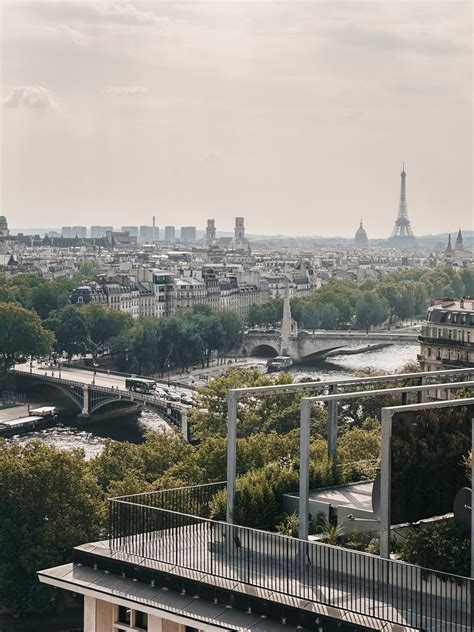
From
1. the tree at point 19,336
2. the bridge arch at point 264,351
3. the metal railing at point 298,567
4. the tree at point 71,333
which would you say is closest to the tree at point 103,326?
the tree at point 71,333

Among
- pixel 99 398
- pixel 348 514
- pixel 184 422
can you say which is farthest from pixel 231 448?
pixel 99 398

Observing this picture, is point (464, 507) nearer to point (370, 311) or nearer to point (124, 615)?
point (124, 615)

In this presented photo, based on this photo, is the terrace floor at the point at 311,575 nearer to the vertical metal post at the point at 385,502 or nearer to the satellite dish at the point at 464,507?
the vertical metal post at the point at 385,502

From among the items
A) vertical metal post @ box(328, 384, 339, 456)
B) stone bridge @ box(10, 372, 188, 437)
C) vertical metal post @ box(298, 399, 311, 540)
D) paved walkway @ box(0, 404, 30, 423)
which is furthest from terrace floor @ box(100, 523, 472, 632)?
paved walkway @ box(0, 404, 30, 423)

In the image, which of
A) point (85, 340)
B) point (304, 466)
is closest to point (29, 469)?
point (304, 466)

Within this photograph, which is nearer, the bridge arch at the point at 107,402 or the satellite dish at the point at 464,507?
the satellite dish at the point at 464,507

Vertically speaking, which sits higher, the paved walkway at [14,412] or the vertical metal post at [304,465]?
the vertical metal post at [304,465]
